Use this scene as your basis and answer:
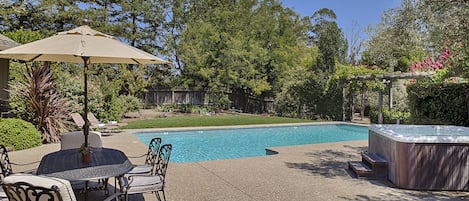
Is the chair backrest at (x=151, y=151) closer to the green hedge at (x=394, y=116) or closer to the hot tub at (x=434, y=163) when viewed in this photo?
the hot tub at (x=434, y=163)

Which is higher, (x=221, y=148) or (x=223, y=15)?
(x=223, y=15)

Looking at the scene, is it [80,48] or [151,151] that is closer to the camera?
[80,48]

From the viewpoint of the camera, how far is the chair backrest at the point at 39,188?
98.0 inches

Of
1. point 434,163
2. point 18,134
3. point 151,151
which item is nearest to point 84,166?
point 151,151

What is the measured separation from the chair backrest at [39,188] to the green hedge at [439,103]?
944 centimetres

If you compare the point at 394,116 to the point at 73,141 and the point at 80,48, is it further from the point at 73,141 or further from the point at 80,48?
the point at 80,48

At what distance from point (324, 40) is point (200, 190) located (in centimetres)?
1527

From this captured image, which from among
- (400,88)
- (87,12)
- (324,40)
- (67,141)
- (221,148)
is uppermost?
(87,12)

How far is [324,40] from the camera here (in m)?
18.6

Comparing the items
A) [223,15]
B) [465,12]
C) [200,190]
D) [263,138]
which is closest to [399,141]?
[465,12]

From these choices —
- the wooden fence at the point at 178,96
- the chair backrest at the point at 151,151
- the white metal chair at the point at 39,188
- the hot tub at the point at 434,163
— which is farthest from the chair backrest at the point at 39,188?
the wooden fence at the point at 178,96

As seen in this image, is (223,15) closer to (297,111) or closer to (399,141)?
(297,111)

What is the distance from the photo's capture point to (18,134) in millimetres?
8453

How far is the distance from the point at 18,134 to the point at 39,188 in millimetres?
7146
